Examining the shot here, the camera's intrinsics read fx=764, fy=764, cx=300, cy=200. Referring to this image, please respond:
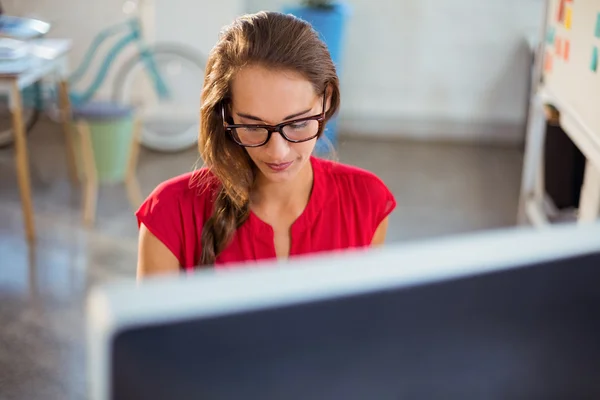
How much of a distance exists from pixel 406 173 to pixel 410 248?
12.5ft

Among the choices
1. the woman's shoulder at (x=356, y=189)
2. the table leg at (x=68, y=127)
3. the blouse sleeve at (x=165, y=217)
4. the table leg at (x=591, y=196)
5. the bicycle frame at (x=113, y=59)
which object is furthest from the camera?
the bicycle frame at (x=113, y=59)

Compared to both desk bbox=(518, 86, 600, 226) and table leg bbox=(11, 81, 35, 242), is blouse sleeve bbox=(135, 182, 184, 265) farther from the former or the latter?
table leg bbox=(11, 81, 35, 242)

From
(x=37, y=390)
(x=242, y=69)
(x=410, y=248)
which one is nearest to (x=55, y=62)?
(x=37, y=390)

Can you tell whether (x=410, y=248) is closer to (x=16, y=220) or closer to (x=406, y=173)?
(x=16, y=220)

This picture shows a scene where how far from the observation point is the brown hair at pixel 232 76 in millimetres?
1202

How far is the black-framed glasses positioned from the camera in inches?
46.0

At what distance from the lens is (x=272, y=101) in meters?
1.17

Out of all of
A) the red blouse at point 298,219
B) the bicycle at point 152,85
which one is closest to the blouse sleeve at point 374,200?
the red blouse at point 298,219

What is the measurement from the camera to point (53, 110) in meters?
4.54

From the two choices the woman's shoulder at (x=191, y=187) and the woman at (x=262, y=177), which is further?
the woman's shoulder at (x=191, y=187)

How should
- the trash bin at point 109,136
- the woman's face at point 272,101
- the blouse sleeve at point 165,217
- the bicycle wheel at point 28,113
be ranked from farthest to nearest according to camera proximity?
1. the bicycle wheel at point 28,113
2. the trash bin at point 109,136
3. the blouse sleeve at point 165,217
4. the woman's face at point 272,101

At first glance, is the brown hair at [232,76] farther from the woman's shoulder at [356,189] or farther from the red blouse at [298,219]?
the woman's shoulder at [356,189]

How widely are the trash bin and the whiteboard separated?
1.84 meters

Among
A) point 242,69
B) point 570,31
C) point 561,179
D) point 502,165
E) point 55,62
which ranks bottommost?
point 502,165
